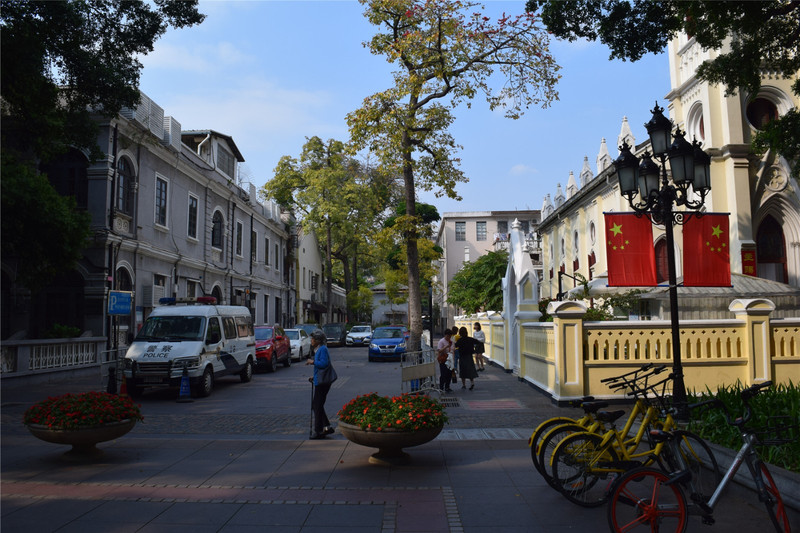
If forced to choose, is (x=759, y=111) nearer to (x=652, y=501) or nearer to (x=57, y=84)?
(x=652, y=501)

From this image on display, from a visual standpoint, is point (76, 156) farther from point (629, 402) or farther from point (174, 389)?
point (629, 402)

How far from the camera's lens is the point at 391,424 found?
285 inches

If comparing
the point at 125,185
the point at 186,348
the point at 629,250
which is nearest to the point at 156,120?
the point at 125,185

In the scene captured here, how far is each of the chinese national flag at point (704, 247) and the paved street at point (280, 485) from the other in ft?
14.4

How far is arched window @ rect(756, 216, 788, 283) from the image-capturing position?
21594 millimetres

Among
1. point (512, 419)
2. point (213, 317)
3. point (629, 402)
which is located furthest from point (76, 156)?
point (629, 402)

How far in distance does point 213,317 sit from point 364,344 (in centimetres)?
2541

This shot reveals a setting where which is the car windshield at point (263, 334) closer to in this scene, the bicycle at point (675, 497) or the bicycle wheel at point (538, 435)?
the bicycle wheel at point (538, 435)

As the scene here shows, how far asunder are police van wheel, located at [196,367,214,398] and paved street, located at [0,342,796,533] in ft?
10.7

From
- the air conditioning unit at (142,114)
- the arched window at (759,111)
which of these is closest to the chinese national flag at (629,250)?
the arched window at (759,111)

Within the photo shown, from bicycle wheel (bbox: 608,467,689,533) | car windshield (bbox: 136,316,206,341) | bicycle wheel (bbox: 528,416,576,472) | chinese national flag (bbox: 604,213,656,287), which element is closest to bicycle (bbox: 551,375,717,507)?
bicycle wheel (bbox: 528,416,576,472)

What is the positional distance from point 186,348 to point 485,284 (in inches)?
1208

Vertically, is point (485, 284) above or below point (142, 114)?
below

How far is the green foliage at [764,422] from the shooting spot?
5.80 meters
